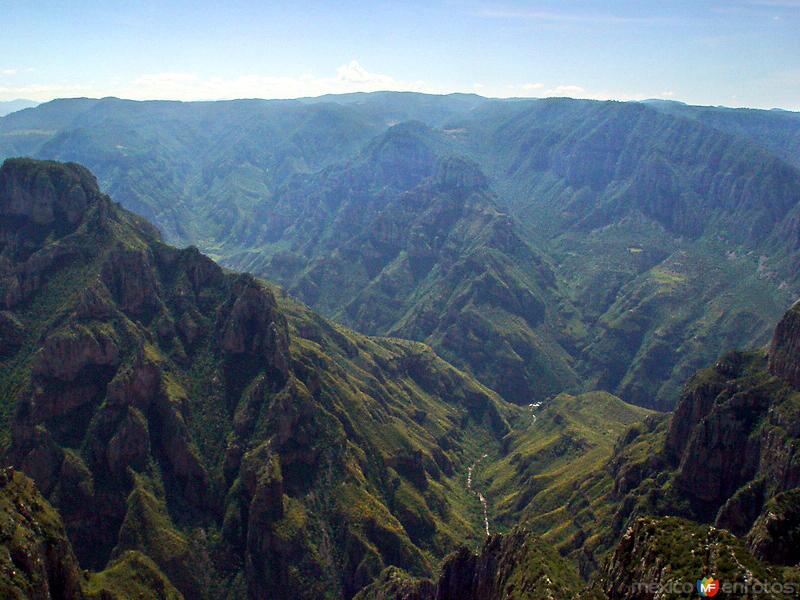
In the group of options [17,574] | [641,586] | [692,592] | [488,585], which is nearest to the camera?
[692,592]

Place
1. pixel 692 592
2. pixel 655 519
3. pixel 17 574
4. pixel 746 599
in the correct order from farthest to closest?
pixel 17 574
pixel 655 519
pixel 692 592
pixel 746 599

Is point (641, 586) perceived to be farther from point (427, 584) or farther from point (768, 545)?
point (427, 584)

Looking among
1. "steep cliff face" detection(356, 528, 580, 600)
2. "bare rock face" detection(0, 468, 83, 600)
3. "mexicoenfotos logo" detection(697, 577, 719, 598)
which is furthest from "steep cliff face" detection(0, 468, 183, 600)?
"mexicoenfotos logo" detection(697, 577, 719, 598)

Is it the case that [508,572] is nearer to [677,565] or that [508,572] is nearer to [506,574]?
[506,574]

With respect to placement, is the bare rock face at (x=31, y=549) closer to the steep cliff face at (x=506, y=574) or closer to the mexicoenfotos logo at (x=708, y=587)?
the steep cliff face at (x=506, y=574)

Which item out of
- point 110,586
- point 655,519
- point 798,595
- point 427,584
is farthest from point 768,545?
point 110,586

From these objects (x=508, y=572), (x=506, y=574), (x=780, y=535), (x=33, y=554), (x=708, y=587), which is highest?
(x=708, y=587)

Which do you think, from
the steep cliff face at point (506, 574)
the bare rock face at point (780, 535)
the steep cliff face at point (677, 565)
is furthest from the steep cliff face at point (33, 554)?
the bare rock face at point (780, 535)

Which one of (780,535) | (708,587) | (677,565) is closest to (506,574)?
(780,535)
